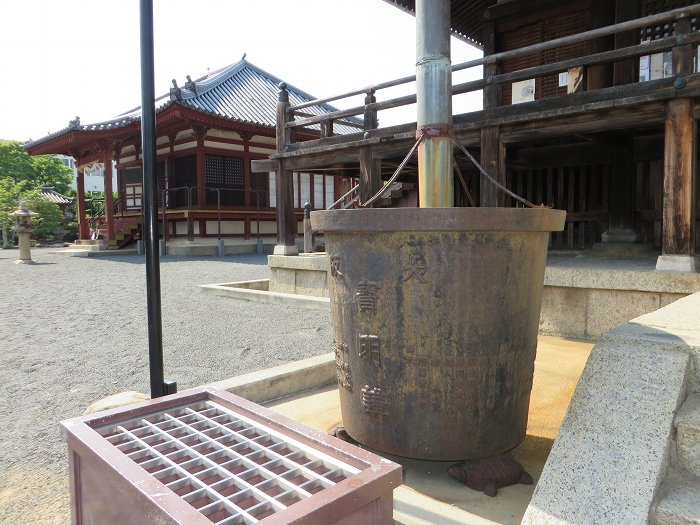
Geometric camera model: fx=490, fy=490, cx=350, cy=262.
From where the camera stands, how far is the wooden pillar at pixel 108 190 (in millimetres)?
17547

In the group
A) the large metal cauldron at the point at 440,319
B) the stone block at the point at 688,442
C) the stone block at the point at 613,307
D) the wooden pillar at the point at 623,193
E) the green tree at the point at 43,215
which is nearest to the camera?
the stone block at the point at 688,442

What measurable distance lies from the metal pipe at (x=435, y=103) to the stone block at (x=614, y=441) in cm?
102

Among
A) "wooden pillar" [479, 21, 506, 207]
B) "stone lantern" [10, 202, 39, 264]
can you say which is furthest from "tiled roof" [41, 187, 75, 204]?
"wooden pillar" [479, 21, 506, 207]

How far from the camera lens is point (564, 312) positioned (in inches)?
199

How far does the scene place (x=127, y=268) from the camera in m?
12.2

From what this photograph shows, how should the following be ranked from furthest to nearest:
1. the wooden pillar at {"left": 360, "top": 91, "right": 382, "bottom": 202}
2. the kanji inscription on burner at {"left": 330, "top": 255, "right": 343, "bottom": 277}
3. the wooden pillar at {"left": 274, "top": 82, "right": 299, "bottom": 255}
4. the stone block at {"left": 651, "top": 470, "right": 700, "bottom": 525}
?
the wooden pillar at {"left": 274, "top": 82, "right": 299, "bottom": 255} → the wooden pillar at {"left": 360, "top": 91, "right": 382, "bottom": 202} → the kanji inscription on burner at {"left": 330, "top": 255, "right": 343, "bottom": 277} → the stone block at {"left": 651, "top": 470, "right": 700, "bottom": 525}

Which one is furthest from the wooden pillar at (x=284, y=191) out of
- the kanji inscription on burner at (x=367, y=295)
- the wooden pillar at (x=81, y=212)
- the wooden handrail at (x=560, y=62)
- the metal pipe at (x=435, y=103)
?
the wooden pillar at (x=81, y=212)

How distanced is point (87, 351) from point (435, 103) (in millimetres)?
3839

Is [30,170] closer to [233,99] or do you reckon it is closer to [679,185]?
[233,99]

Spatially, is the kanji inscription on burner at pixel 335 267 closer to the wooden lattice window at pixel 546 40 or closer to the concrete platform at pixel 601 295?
the concrete platform at pixel 601 295

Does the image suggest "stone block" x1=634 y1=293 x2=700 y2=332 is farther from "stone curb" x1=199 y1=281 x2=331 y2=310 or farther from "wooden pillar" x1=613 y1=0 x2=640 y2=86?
"wooden pillar" x1=613 y1=0 x2=640 y2=86

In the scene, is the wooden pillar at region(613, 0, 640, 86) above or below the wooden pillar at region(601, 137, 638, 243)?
above

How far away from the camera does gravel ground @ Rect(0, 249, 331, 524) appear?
90.2 inches

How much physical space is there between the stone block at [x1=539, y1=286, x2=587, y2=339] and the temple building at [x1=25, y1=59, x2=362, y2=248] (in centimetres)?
1191
